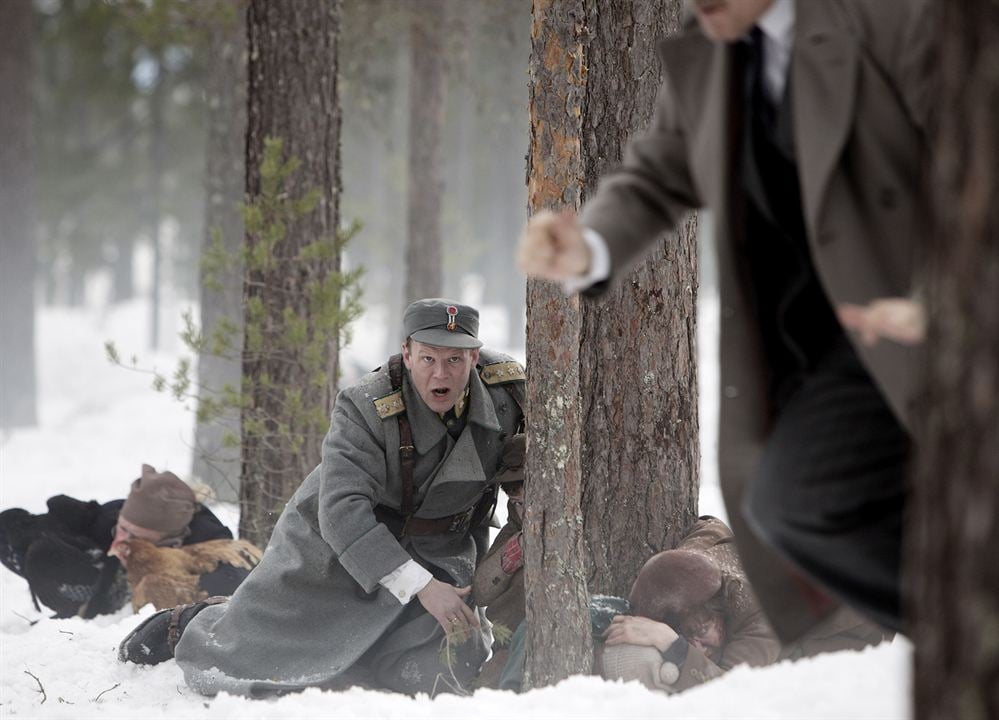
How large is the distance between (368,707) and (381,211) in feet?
86.4

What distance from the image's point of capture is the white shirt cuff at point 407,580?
13.9ft

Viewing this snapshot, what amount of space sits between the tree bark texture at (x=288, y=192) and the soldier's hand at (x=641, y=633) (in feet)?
8.81

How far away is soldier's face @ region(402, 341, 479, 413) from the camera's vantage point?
14.5 feet

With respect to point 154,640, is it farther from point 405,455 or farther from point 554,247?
point 554,247

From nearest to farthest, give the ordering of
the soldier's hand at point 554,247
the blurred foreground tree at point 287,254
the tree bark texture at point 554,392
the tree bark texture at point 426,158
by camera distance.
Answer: the soldier's hand at point 554,247, the tree bark texture at point 554,392, the blurred foreground tree at point 287,254, the tree bark texture at point 426,158

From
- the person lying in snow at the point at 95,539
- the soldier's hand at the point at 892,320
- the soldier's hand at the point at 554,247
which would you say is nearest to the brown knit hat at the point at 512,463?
Answer: the person lying in snow at the point at 95,539

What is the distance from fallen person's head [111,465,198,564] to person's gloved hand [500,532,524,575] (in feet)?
6.64

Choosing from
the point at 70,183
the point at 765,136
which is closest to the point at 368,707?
the point at 765,136

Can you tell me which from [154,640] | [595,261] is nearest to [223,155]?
[154,640]

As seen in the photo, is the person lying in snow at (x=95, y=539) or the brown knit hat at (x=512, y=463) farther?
the person lying in snow at (x=95, y=539)

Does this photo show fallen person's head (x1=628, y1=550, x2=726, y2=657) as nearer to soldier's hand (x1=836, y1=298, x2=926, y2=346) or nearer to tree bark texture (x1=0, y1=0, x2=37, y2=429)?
soldier's hand (x1=836, y1=298, x2=926, y2=346)

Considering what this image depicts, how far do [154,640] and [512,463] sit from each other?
1748mm

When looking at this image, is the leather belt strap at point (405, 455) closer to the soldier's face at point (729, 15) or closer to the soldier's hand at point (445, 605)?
the soldier's hand at point (445, 605)

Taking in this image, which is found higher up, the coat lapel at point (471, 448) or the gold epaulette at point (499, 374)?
the gold epaulette at point (499, 374)
